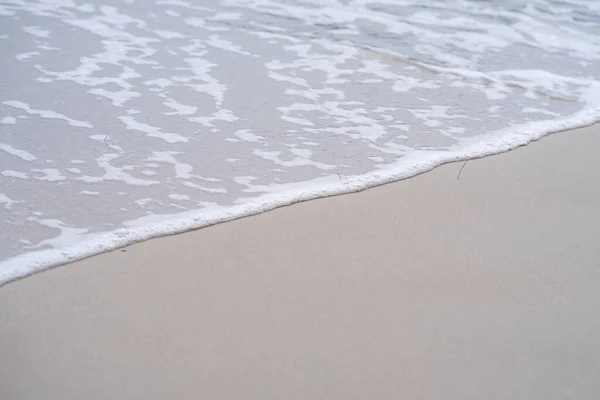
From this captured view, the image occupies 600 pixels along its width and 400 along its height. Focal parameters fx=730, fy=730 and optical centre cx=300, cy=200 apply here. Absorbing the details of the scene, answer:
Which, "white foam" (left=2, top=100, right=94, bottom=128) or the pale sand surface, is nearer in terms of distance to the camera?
the pale sand surface

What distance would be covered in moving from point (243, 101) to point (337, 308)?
1646 mm

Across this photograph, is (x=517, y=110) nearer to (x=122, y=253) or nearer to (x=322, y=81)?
(x=322, y=81)

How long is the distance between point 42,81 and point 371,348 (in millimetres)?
2453

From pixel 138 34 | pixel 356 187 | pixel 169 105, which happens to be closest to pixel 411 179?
pixel 356 187

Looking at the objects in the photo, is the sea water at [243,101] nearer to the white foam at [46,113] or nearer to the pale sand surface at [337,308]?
the white foam at [46,113]

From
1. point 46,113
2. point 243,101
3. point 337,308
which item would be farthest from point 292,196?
point 46,113

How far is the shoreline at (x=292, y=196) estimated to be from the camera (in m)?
2.38

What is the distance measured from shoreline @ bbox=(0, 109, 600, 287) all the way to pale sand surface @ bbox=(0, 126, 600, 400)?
0.05 m

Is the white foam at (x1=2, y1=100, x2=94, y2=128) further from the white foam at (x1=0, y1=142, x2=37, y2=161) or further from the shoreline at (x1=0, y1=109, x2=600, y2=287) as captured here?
the shoreline at (x1=0, y1=109, x2=600, y2=287)

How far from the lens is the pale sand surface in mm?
1935

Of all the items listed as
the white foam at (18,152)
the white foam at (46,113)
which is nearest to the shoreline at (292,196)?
the white foam at (18,152)

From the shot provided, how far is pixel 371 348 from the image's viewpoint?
2.05 metres

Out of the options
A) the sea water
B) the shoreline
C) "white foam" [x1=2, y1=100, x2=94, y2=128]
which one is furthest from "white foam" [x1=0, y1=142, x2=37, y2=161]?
the shoreline

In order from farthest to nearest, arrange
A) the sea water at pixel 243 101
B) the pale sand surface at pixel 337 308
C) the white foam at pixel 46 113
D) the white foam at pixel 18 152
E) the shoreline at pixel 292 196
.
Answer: the white foam at pixel 46 113, the white foam at pixel 18 152, the sea water at pixel 243 101, the shoreline at pixel 292 196, the pale sand surface at pixel 337 308
